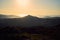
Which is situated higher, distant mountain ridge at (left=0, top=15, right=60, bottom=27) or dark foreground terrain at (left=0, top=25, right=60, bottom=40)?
distant mountain ridge at (left=0, top=15, right=60, bottom=27)

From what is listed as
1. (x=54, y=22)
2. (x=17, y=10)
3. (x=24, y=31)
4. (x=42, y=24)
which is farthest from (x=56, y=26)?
(x=17, y=10)

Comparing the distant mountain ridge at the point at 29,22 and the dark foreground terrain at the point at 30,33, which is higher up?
the distant mountain ridge at the point at 29,22

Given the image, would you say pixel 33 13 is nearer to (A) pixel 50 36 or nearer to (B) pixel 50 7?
(B) pixel 50 7

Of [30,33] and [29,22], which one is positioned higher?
[29,22]
